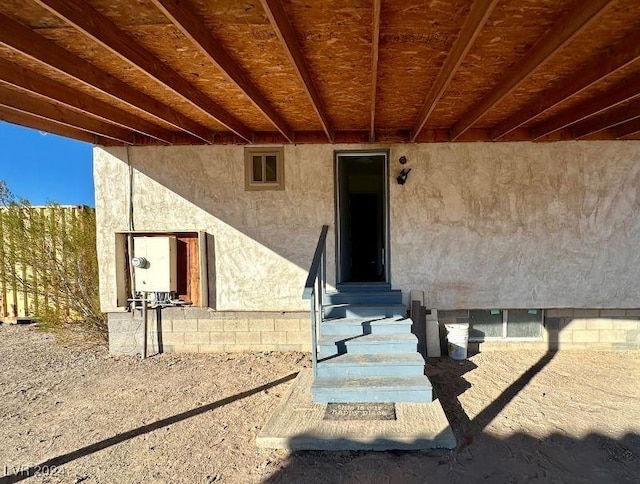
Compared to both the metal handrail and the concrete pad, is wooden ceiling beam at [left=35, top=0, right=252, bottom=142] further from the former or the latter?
the concrete pad

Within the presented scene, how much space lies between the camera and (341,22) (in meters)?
2.14

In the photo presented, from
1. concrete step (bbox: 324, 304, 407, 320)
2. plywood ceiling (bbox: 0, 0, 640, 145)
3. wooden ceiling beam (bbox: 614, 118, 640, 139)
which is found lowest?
concrete step (bbox: 324, 304, 407, 320)

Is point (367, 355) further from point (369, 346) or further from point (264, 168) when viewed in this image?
point (264, 168)

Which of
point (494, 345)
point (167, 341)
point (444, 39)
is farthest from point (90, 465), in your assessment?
point (494, 345)

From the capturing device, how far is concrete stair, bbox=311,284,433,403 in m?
3.22

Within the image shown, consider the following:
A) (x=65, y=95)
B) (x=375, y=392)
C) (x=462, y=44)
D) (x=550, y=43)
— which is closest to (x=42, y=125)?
(x=65, y=95)

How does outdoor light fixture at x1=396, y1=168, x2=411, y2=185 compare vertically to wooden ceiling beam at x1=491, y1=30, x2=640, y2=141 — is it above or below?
below

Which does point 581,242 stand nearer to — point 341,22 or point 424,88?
point 424,88

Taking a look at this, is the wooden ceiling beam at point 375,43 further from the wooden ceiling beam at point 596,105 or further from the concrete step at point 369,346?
the concrete step at point 369,346

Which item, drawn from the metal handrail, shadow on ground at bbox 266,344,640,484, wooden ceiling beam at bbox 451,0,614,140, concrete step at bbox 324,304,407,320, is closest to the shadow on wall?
the metal handrail

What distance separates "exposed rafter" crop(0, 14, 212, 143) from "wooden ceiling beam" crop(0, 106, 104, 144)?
1292 mm

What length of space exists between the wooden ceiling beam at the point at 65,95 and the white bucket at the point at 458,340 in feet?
14.8

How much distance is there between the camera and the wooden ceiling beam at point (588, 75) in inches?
90.0

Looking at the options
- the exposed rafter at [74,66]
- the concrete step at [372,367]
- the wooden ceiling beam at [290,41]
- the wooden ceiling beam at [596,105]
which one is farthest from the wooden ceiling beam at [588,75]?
the exposed rafter at [74,66]
